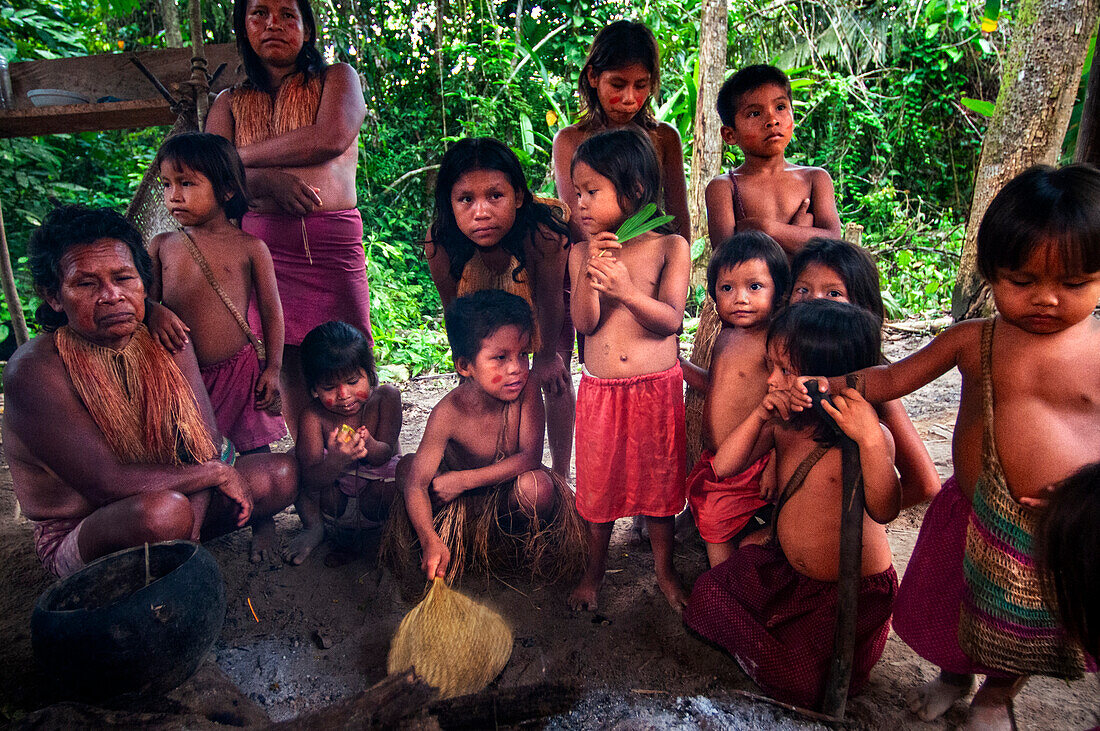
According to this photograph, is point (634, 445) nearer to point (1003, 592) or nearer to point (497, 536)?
point (497, 536)

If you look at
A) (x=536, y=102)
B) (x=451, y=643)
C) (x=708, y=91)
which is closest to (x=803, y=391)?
(x=451, y=643)

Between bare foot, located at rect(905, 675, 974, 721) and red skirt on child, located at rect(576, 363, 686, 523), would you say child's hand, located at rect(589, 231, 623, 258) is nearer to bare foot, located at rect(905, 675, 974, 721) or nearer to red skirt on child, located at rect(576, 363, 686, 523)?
red skirt on child, located at rect(576, 363, 686, 523)

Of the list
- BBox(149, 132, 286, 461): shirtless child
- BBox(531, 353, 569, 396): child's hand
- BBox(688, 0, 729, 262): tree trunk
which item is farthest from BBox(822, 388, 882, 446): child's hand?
BBox(688, 0, 729, 262): tree trunk

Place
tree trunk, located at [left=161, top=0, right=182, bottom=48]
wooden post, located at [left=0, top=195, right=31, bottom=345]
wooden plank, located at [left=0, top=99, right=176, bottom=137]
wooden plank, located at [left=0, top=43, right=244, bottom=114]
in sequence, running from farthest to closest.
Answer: tree trunk, located at [left=161, top=0, right=182, bottom=48] → wooden post, located at [left=0, top=195, right=31, bottom=345] → wooden plank, located at [left=0, top=43, right=244, bottom=114] → wooden plank, located at [left=0, top=99, right=176, bottom=137]

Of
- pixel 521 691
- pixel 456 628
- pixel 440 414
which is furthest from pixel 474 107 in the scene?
pixel 521 691

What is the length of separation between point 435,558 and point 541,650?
48 centimetres

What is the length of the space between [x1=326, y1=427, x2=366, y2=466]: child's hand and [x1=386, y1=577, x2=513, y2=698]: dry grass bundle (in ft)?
2.12

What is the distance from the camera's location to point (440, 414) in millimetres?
2391

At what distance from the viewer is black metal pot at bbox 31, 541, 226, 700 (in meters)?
1.54

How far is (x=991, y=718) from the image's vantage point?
1.58 metres

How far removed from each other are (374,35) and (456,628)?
308 inches

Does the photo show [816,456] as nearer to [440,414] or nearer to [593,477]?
[593,477]

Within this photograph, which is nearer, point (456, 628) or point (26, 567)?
point (456, 628)

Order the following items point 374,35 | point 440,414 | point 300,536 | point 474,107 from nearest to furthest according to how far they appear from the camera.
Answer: point 440,414 < point 300,536 < point 474,107 < point 374,35
